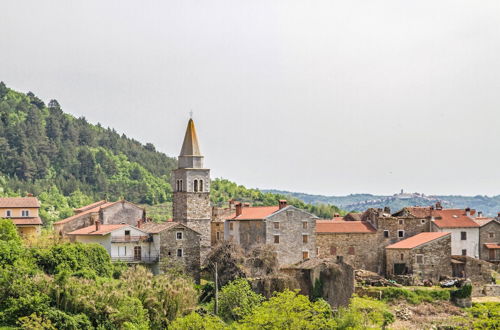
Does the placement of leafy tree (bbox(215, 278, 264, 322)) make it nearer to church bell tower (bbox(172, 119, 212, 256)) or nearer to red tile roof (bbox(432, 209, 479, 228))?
church bell tower (bbox(172, 119, 212, 256))

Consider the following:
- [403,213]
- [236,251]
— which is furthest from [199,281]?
[403,213]

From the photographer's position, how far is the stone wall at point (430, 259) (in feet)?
257

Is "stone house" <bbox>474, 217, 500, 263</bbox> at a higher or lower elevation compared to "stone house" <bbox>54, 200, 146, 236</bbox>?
lower

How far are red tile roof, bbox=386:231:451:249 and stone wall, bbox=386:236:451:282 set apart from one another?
0.30 meters

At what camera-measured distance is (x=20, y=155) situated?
6102 inches

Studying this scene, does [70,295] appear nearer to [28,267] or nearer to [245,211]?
[28,267]

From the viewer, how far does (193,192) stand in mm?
78062

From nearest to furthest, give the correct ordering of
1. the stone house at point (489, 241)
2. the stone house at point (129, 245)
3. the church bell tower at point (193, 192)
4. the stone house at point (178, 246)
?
the stone house at point (178, 246), the stone house at point (129, 245), the church bell tower at point (193, 192), the stone house at point (489, 241)

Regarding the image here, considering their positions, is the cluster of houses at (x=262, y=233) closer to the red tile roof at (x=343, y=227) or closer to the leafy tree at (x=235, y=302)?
the red tile roof at (x=343, y=227)

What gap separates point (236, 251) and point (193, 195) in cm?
865

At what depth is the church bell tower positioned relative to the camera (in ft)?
254

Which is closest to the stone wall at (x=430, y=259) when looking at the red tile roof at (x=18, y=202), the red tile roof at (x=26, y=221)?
the red tile roof at (x=26, y=221)

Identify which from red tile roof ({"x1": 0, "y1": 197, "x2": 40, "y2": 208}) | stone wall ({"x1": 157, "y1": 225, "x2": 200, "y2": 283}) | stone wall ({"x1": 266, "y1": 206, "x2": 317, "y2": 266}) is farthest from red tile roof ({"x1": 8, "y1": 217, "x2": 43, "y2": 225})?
stone wall ({"x1": 266, "y1": 206, "x2": 317, "y2": 266})

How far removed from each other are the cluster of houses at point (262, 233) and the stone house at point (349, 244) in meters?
0.09
